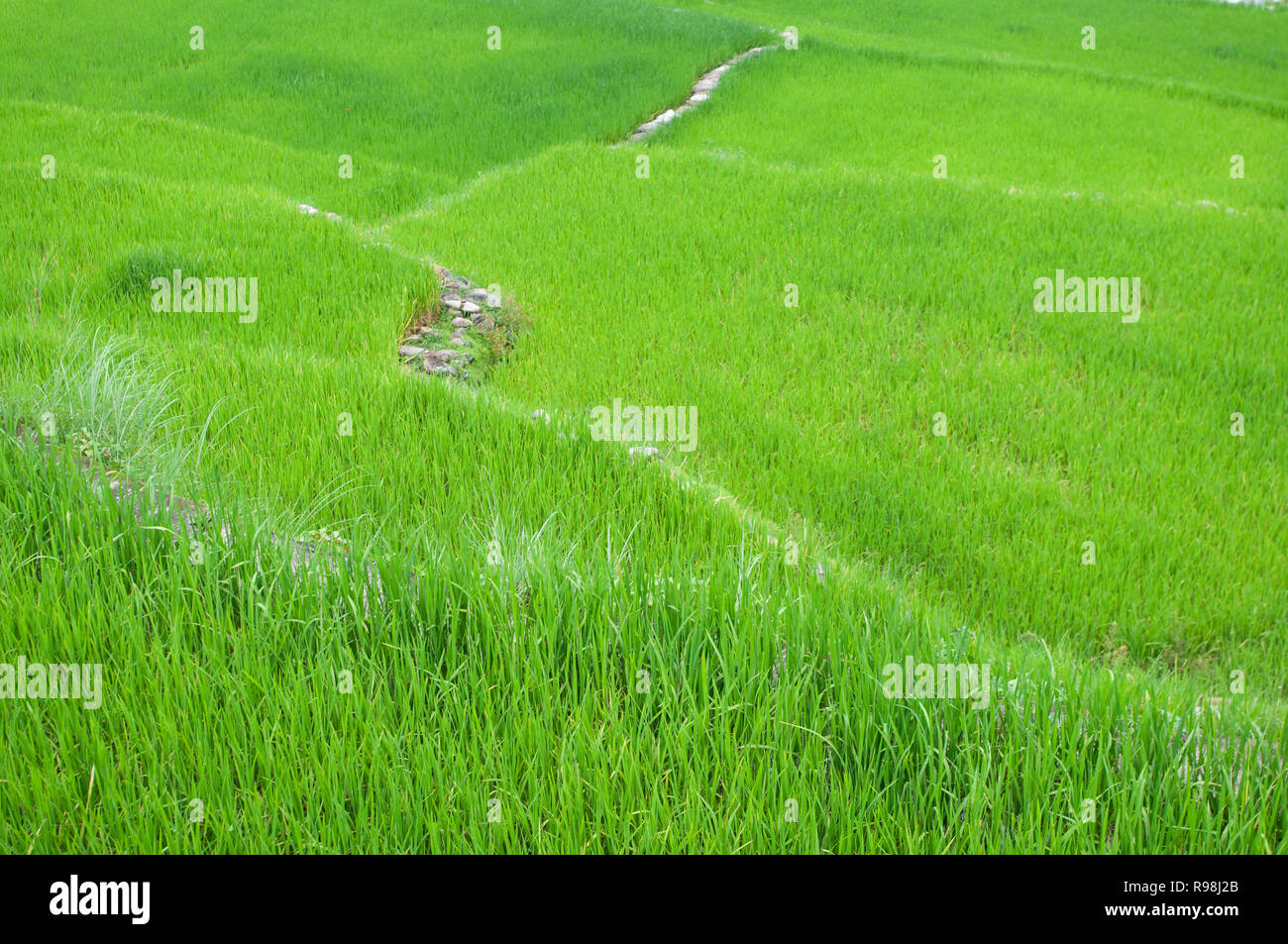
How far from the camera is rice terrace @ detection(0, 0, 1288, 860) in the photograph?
5.97ft

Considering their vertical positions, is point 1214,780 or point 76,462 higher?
Result: point 76,462

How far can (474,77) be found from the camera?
43.1 feet

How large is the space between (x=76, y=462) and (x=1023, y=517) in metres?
3.95

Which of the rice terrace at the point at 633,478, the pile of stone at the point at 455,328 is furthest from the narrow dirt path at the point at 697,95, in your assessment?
the pile of stone at the point at 455,328

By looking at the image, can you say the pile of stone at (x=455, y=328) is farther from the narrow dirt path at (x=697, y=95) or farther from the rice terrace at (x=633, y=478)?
the narrow dirt path at (x=697, y=95)

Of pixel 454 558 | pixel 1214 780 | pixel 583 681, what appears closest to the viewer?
pixel 1214 780

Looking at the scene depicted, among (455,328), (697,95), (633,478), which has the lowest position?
(633,478)

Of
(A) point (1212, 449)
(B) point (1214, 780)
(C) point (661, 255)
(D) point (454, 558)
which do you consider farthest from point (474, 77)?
(B) point (1214, 780)

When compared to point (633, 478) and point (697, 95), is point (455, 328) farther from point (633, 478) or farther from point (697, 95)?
point (697, 95)

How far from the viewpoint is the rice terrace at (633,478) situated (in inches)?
71.6

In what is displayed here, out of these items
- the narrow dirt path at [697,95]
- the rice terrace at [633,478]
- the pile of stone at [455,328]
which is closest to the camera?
the rice terrace at [633,478]

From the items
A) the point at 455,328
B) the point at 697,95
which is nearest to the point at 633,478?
the point at 455,328

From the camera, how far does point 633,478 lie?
3.92m

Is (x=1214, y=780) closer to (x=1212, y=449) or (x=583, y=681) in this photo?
(x=583, y=681)
